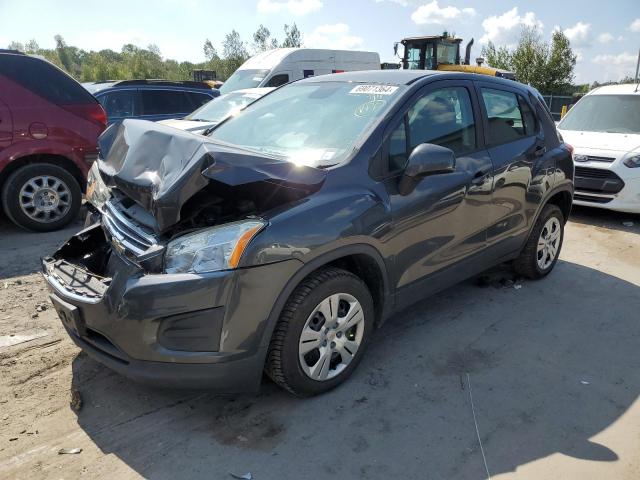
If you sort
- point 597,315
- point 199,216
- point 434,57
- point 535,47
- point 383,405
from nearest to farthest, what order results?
1. point 199,216
2. point 383,405
3. point 597,315
4. point 434,57
5. point 535,47

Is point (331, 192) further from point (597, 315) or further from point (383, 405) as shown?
point (597, 315)

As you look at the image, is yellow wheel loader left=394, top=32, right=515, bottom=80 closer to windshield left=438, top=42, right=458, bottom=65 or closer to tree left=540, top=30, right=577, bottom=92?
windshield left=438, top=42, right=458, bottom=65

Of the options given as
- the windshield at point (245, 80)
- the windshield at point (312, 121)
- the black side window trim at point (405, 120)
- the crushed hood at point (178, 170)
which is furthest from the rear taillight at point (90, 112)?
the windshield at point (245, 80)

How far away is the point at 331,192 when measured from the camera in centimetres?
288

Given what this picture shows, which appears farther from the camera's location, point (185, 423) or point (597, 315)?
point (597, 315)

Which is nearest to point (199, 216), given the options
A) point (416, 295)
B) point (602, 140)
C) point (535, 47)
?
point (416, 295)

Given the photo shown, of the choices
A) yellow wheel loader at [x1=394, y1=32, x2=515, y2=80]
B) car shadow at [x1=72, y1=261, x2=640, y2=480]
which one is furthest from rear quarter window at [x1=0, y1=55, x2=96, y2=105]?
yellow wheel loader at [x1=394, y1=32, x2=515, y2=80]

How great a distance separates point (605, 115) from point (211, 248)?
807cm

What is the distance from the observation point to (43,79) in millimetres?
5934

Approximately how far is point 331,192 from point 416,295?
1.10 metres

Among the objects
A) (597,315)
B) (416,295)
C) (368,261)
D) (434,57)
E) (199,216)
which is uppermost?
(434,57)

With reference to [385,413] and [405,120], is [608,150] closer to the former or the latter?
[405,120]

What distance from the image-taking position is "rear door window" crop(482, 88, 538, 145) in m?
4.09

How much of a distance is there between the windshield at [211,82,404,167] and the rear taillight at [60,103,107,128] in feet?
9.41
